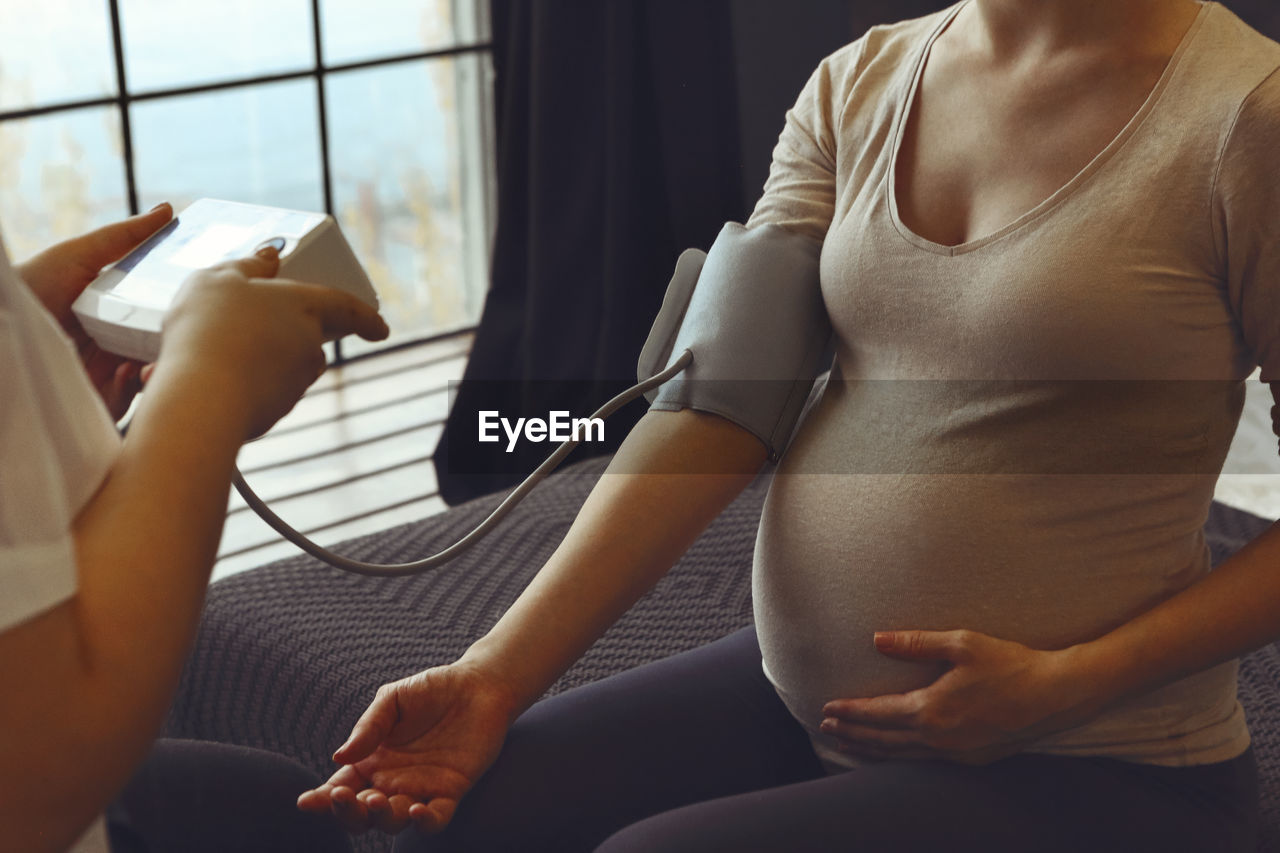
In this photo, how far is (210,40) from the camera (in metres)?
2.22

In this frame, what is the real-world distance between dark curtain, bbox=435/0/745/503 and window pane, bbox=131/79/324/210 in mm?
391

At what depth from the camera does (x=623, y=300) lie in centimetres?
123

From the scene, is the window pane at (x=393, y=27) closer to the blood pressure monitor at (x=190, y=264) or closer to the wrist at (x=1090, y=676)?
the blood pressure monitor at (x=190, y=264)

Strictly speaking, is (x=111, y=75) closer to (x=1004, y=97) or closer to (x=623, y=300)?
(x=623, y=300)

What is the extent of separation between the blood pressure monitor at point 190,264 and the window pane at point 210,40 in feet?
5.45

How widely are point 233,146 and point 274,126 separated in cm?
9

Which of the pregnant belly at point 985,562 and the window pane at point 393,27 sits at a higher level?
the window pane at point 393,27

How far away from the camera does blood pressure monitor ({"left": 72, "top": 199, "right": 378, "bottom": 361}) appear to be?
0.59 metres

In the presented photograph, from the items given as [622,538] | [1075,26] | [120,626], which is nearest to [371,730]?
[622,538]

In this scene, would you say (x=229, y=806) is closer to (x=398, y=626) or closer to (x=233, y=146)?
(x=398, y=626)

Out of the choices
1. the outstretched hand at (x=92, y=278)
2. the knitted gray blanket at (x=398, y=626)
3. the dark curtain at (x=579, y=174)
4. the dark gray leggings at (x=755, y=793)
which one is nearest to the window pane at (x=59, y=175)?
the dark curtain at (x=579, y=174)

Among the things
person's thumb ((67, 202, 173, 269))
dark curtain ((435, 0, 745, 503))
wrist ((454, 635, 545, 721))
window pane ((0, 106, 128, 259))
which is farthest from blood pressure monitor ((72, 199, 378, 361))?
window pane ((0, 106, 128, 259))

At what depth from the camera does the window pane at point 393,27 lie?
237 cm

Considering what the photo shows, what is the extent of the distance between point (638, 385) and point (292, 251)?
0.85 feet
